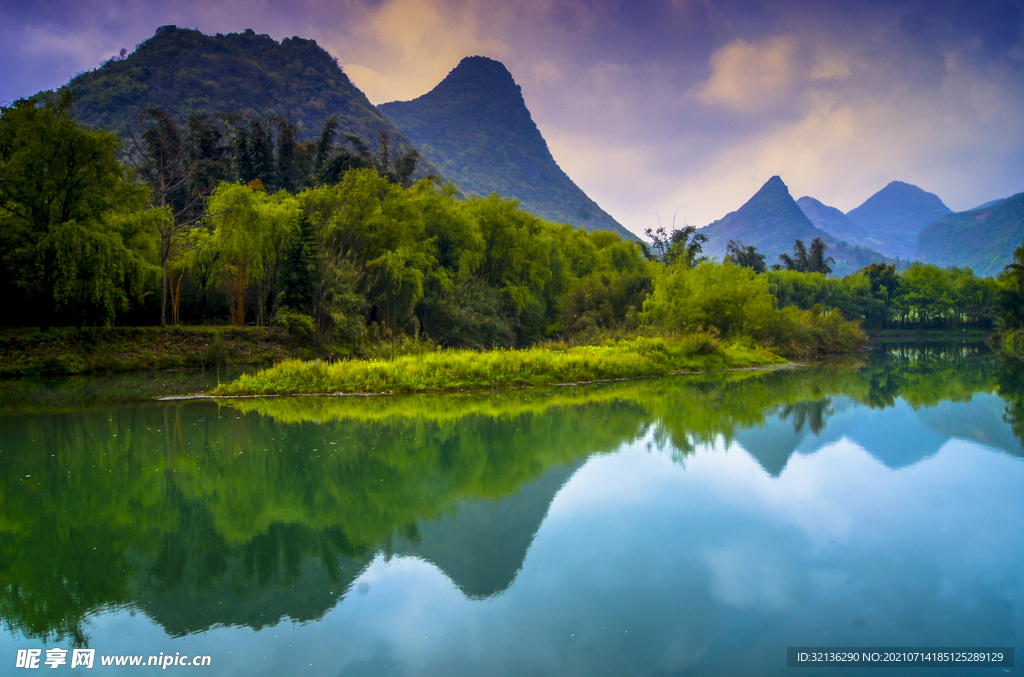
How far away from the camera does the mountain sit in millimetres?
147750

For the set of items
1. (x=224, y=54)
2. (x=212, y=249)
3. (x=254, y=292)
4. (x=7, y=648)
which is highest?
(x=224, y=54)

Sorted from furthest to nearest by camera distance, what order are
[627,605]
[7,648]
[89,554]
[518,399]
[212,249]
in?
[212,249], [518,399], [89,554], [627,605], [7,648]

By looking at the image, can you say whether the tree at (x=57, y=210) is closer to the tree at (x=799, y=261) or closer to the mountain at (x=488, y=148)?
the tree at (x=799, y=261)

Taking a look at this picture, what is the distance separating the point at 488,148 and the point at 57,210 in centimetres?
15040

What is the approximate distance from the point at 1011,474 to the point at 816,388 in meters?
12.3

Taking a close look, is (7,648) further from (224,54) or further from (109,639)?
(224,54)

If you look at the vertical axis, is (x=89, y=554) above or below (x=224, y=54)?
below

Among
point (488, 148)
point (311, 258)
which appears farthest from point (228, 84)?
point (311, 258)

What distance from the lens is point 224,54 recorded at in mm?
118688

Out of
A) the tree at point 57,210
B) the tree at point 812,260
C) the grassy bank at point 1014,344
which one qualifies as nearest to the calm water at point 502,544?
the tree at point 57,210

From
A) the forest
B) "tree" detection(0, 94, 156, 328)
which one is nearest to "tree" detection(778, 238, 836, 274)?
the forest

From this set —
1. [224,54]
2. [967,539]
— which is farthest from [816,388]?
[224,54]

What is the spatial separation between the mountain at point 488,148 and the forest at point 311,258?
93150 mm

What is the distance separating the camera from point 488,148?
541 ft
